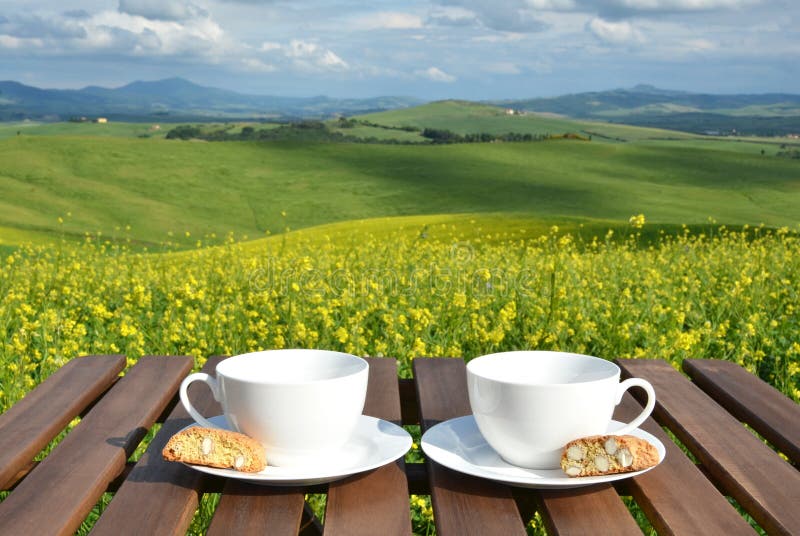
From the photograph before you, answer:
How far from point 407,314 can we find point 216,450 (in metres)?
4.35

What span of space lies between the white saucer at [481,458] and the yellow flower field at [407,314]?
2990 mm

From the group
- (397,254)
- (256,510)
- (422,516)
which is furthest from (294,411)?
(397,254)

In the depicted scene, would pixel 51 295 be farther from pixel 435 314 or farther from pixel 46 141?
pixel 46 141

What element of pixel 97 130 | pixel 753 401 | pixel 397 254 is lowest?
pixel 97 130

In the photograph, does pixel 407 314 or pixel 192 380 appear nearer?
pixel 192 380

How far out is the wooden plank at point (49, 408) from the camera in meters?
1.83

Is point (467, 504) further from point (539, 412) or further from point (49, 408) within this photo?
point (49, 408)

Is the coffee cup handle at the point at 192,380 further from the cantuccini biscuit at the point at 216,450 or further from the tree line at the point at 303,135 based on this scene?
the tree line at the point at 303,135

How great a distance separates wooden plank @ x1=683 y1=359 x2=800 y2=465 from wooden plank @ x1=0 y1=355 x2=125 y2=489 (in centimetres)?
172

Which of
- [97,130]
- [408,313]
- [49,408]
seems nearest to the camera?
[49,408]

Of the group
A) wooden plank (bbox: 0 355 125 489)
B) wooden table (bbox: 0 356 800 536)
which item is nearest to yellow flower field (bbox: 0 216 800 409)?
wooden plank (bbox: 0 355 125 489)

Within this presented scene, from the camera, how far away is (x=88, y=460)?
1.73 m

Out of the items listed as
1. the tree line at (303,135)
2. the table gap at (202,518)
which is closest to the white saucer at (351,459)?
the table gap at (202,518)

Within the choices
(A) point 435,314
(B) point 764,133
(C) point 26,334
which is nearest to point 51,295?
(C) point 26,334
